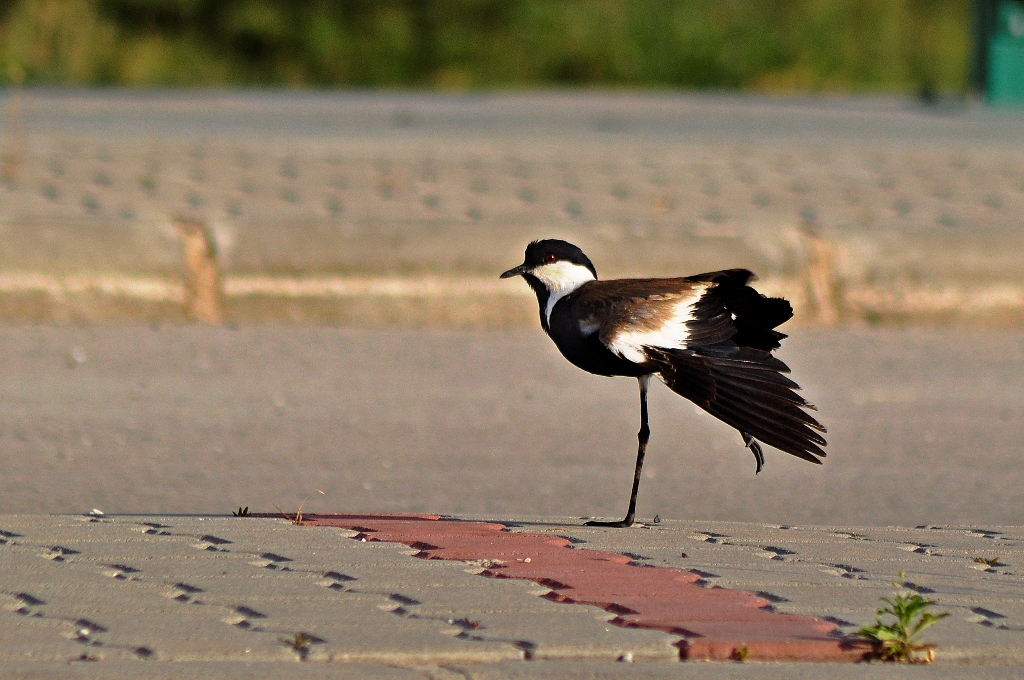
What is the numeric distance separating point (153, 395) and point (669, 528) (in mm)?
2859

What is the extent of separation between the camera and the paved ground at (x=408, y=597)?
3.08 m

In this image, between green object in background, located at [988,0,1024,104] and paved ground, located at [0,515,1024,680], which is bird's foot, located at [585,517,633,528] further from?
green object in background, located at [988,0,1024,104]

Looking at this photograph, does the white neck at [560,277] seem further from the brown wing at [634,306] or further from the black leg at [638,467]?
the black leg at [638,467]

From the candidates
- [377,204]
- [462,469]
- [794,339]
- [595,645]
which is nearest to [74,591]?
[595,645]

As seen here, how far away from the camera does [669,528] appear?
4504 mm

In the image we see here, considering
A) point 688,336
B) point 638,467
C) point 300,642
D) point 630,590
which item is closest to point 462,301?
point 638,467

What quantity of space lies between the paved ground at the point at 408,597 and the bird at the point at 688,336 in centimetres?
35

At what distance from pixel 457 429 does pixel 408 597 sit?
8.77ft

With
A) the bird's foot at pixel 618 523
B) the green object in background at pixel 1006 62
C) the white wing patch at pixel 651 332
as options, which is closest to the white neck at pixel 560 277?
the white wing patch at pixel 651 332

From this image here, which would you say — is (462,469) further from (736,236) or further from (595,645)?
(736,236)

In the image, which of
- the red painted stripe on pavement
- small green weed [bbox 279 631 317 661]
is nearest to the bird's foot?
the red painted stripe on pavement

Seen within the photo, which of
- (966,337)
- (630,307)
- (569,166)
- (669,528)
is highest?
(569,166)

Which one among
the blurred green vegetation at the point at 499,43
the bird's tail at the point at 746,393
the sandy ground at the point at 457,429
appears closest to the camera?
the bird's tail at the point at 746,393

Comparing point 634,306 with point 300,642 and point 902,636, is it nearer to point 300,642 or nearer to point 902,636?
point 902,636
